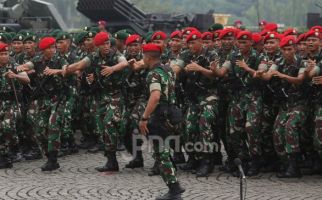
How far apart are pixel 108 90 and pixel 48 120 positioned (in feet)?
3.77

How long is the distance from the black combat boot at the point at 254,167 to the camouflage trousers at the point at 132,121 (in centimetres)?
172

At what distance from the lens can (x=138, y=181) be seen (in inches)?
427

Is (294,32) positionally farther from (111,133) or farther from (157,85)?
(157,85)

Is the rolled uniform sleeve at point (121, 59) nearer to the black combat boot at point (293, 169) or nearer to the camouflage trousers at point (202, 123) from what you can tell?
the camouflage trousers at point (202, 123)

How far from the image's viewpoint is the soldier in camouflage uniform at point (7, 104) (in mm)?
12070

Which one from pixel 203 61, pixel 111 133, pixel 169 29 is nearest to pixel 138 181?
pixel 111 133

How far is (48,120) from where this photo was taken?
39.8 ft

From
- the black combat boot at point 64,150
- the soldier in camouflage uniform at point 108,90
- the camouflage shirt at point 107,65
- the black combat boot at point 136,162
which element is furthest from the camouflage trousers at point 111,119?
the black combat boot at point 64,150

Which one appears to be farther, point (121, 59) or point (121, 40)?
point (121, 40)

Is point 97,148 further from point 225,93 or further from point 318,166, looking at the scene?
point 318,166

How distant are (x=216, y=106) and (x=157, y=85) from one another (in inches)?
99.9

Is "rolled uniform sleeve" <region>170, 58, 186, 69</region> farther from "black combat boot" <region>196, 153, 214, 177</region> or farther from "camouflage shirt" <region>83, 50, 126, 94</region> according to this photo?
"black combat boot" <region>196, 153, 214, 177</region>

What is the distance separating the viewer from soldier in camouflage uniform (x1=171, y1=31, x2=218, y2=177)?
1127 cm

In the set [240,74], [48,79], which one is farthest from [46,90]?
[240,74]
